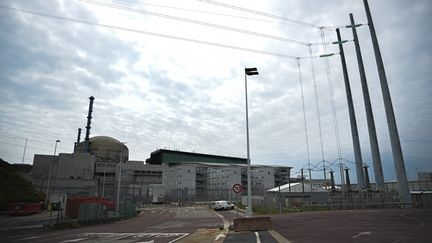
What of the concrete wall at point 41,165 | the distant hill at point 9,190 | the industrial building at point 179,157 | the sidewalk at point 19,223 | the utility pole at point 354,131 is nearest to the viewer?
the sidewalk at point 19,223

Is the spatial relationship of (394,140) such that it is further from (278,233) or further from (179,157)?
(179,157)

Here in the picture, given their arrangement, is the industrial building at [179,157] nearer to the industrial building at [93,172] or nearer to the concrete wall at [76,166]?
the industrial building at [93,172]

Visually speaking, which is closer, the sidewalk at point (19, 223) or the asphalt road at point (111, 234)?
the asphalt road at point (111, 234)

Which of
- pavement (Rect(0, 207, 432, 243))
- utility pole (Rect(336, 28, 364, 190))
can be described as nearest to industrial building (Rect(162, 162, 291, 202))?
utility pole (Rect(336, 28, 364, 190))

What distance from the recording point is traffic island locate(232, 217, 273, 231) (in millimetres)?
20844

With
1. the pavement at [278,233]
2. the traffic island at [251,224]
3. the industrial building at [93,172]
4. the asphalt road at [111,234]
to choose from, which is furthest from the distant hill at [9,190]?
the traffic island at [251,224]

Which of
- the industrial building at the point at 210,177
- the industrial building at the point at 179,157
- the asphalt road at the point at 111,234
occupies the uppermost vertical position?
the industrial building at the point at 179,157

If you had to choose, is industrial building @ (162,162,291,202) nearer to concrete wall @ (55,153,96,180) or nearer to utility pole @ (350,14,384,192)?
concrete wall @ (55,153,96,180)

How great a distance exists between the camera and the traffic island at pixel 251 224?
2084 centimetres

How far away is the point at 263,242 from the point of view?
586 inches

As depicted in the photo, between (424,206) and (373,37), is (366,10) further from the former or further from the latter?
(424,206)

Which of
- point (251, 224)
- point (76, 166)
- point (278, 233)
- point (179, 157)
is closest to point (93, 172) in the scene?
point (76, 166)

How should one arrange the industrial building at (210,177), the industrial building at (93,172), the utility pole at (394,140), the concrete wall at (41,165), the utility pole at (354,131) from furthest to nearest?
1. the industrial building at (210,177)
2. the concrete wall at (41,165)
3. the industrial building at (93,172)
4. the utility pole at (354,131)
5. the utility pole at (394,140)

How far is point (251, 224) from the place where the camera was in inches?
830
